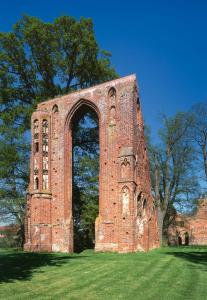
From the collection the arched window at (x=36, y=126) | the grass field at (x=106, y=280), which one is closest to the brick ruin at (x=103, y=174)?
the arched window at (x=36, y=126)

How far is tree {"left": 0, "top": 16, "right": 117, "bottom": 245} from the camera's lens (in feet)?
83.6

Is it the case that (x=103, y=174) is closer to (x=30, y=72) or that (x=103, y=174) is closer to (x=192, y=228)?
(x=30, y=72)

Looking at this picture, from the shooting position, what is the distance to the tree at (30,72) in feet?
83.6

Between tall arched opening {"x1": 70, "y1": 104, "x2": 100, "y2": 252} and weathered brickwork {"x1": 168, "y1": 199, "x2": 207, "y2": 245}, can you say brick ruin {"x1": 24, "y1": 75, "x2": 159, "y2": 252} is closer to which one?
tall arched opening {"x1": 70, "y1": 104, "x2": 100, "y2": 252}

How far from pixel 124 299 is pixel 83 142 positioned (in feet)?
62.4

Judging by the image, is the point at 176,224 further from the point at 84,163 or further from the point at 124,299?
the point at 124,299

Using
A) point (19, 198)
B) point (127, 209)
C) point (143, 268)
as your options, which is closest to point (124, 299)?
point (143, 268)

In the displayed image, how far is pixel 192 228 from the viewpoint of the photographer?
35.3 metres

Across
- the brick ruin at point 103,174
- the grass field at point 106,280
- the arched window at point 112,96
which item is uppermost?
the arched window at point 112,96

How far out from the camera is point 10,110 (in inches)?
1030

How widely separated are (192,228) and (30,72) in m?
19.6

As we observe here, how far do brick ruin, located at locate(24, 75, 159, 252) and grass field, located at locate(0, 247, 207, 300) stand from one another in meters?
4.69

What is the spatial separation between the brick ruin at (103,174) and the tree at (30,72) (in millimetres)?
4922

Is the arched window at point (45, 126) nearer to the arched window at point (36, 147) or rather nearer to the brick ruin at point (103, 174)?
the brick ruin at point (103, 174)
